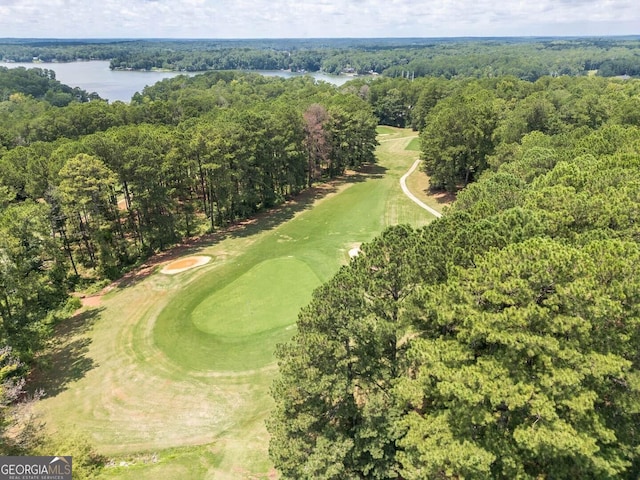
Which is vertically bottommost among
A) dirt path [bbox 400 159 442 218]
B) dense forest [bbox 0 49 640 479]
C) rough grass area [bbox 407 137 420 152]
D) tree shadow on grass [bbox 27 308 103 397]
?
tree shadow on grass [bbox 27 308 103 397]

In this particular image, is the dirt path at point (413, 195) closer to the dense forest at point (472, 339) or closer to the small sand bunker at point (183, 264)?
the dense forest at point (472, 339)

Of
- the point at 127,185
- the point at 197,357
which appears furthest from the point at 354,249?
the point at 127,185

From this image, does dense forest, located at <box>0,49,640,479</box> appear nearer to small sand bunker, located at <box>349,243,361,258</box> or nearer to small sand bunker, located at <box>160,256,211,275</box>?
small sand bunker, located at <box>160,256,211,275</box>

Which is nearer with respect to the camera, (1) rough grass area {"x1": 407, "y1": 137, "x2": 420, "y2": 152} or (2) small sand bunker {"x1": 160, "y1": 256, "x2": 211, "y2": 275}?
(2) small sand bunker {"x1": 160, "y1": 256, "x2": 211, "y2": 275}

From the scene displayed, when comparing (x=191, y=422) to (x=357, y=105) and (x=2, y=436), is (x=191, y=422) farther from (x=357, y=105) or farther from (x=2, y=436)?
(x=357, y=105)

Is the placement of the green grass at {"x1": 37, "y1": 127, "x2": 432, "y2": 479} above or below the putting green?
below

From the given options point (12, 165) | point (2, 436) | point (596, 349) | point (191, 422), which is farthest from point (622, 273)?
point (12, 165)

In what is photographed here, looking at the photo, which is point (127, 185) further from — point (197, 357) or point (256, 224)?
point (197, 357)

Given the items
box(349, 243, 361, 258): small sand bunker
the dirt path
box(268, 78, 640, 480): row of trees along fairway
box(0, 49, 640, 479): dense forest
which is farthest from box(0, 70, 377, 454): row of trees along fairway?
box(268, 78, 640, 480): row of trees along fairway
